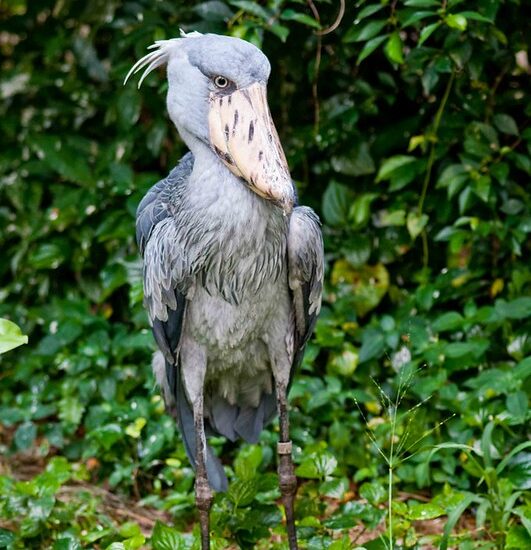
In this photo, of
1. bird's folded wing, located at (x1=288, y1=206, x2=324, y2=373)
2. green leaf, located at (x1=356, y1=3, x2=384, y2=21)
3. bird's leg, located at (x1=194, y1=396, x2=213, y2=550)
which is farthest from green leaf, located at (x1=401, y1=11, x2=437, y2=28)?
bird's leg, located at (x1=194, y1=396, x2=213, y2=550)

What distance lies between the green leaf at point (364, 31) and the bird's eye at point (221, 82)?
124 centimetres

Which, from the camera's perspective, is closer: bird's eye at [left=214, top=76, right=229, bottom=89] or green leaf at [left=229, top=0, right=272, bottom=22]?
bird's eye at [left=214, top=76, right=229, bottom=89]

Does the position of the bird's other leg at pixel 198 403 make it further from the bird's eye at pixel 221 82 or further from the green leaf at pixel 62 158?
the green leaf at pixel 62 158

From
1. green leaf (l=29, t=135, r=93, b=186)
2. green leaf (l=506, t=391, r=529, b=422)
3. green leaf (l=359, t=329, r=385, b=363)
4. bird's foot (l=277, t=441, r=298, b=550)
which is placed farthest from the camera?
green leaf (l=29, t=135, r=93, b=186)

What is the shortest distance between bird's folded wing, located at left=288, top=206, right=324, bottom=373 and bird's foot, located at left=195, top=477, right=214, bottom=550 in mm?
588

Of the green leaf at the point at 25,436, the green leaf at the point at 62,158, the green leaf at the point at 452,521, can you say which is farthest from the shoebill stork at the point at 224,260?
the green leaf at the point at 62,158

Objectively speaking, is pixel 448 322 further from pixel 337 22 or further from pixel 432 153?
pixel 337 22

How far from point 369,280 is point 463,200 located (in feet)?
2.28

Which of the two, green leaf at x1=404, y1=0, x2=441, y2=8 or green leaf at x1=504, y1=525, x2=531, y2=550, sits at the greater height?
green leaf at x1=404, y1=0, x2=441, y2=8

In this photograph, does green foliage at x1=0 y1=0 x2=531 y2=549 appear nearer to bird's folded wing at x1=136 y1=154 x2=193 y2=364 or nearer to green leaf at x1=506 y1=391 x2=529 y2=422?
green leaf at x1=506 y1=391 x2=529 y2=422

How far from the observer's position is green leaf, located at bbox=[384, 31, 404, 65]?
12.6 ft

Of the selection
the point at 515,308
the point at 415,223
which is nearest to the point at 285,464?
the point at 515,308

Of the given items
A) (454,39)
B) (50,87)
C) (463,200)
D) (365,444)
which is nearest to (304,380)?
(365,444)

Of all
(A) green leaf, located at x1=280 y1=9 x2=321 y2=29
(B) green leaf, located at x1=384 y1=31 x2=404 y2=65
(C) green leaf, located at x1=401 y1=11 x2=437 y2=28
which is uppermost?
(C) green leaf, located at x1=401 y1=11 x2=437 y2=28
